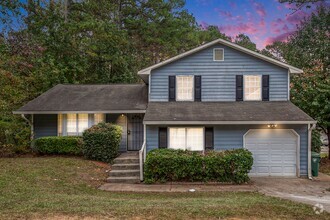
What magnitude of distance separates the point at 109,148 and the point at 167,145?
10.1ft

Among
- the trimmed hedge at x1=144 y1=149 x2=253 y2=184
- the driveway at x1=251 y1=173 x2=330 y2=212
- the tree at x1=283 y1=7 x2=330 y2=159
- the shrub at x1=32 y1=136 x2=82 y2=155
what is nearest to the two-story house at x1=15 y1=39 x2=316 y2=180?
the driveway at x1=251 y1=173 x2=330 y2=212

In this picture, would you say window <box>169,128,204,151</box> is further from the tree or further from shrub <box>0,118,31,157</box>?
shrub <box>0,118,31,157</box>

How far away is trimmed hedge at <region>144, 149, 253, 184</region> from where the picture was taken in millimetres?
12305

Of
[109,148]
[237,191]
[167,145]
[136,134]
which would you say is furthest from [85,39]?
[237,191]

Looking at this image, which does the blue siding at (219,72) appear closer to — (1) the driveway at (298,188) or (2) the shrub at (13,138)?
(1) the driveway at (298,188)

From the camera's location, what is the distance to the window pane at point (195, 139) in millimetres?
14656

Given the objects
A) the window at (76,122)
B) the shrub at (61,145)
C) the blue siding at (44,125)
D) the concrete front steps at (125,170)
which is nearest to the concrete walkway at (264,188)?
the concrete front steps at (125,170)

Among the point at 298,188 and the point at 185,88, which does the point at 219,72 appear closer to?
the point at 185,88

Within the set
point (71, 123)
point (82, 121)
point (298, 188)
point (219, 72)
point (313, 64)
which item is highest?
point (313, 64)

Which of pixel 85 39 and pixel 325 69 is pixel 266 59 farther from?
pixel 85 39

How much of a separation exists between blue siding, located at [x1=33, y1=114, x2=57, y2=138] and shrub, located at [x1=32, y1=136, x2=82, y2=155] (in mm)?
1296

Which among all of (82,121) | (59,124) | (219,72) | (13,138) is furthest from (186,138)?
(13,138)

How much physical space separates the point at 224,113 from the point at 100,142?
6.25m

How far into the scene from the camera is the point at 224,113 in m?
14.5
